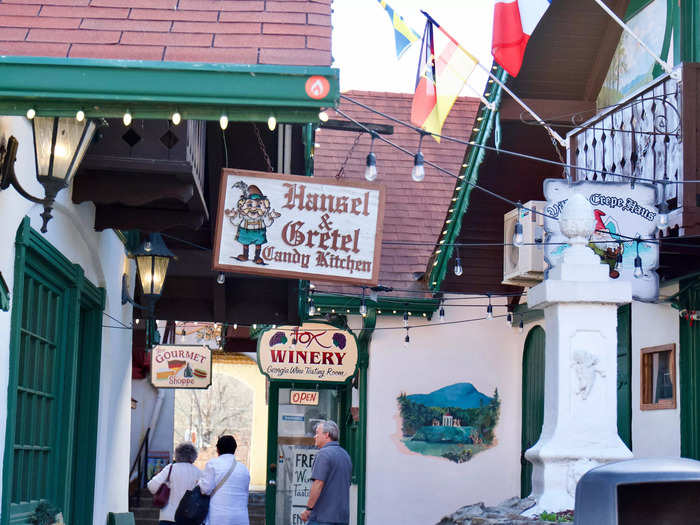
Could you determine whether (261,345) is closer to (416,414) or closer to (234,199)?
(416,414)

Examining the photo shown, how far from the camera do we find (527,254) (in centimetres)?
1397

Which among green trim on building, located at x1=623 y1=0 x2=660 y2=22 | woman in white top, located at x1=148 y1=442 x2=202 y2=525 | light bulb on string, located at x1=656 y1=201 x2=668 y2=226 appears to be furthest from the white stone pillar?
green trim on building, located at x1=623 y1=0 x2=660 y2=22

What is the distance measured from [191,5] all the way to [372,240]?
2.56m

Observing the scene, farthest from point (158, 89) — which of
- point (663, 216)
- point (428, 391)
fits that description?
point (428, 391)

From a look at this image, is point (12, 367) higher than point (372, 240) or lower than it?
lower

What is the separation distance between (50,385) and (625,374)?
7.61m

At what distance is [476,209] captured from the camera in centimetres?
1570

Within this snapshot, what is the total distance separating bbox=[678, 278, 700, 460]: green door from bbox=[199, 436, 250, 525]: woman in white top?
16.1 feet

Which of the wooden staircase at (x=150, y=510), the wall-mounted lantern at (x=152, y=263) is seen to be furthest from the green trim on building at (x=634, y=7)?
the wooden staircase at (x=150, y=510)

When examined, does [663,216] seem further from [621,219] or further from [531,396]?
[531,396]

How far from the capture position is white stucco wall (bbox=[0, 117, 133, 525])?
6148mm

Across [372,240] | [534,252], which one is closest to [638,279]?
[534,252]

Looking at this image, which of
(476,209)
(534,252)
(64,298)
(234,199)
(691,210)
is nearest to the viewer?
(234,199)

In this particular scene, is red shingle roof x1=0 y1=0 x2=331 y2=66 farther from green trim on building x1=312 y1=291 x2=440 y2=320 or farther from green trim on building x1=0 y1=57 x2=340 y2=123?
green trim on building x1=312 y1=291 x2=440 y2=320
